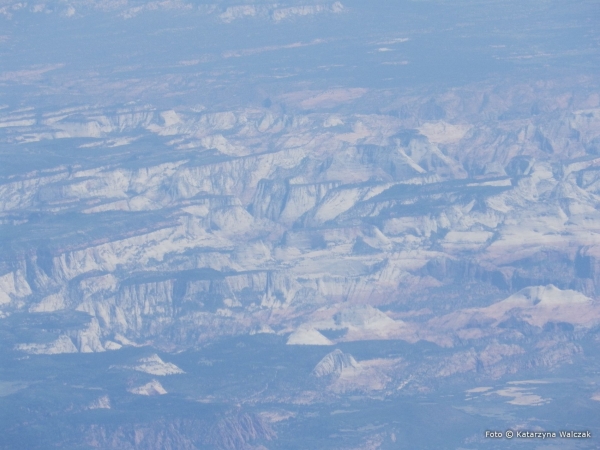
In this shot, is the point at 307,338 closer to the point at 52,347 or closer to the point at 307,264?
the point at 52,347

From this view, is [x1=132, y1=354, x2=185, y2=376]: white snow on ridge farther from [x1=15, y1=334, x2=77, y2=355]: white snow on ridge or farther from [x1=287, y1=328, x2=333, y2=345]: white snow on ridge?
[x1=287, y1=328, x2=333, y2=345]: white snow on ridge

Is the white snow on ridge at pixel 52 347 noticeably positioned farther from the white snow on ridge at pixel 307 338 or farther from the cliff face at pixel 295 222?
the white snow on ridge at pixel 307 338

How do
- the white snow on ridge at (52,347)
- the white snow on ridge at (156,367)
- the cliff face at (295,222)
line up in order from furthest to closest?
the cliff face at (295,222) → the white snow on ridge at (52,347) → the white snow on ridge at (156,367)

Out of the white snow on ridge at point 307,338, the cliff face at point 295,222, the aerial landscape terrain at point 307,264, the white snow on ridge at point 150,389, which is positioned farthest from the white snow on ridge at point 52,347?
the white snow on ridge at point 307,338

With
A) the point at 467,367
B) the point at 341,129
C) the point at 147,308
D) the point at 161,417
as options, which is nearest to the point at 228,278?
the point at 147,308

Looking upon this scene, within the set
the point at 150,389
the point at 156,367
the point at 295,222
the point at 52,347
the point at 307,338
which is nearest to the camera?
the point at 150,389

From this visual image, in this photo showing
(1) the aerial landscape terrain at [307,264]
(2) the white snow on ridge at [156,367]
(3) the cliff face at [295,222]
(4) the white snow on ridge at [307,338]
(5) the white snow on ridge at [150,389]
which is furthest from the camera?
(3) the cliff face at [295,222]

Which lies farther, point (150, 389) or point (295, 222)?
point (295, 222)

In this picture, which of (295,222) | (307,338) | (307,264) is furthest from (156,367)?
(295,222)

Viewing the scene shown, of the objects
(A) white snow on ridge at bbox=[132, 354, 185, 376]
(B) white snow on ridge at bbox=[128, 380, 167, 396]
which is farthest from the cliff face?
(B) white snow on ridge at bbox=[128, 380, 167, 396]
